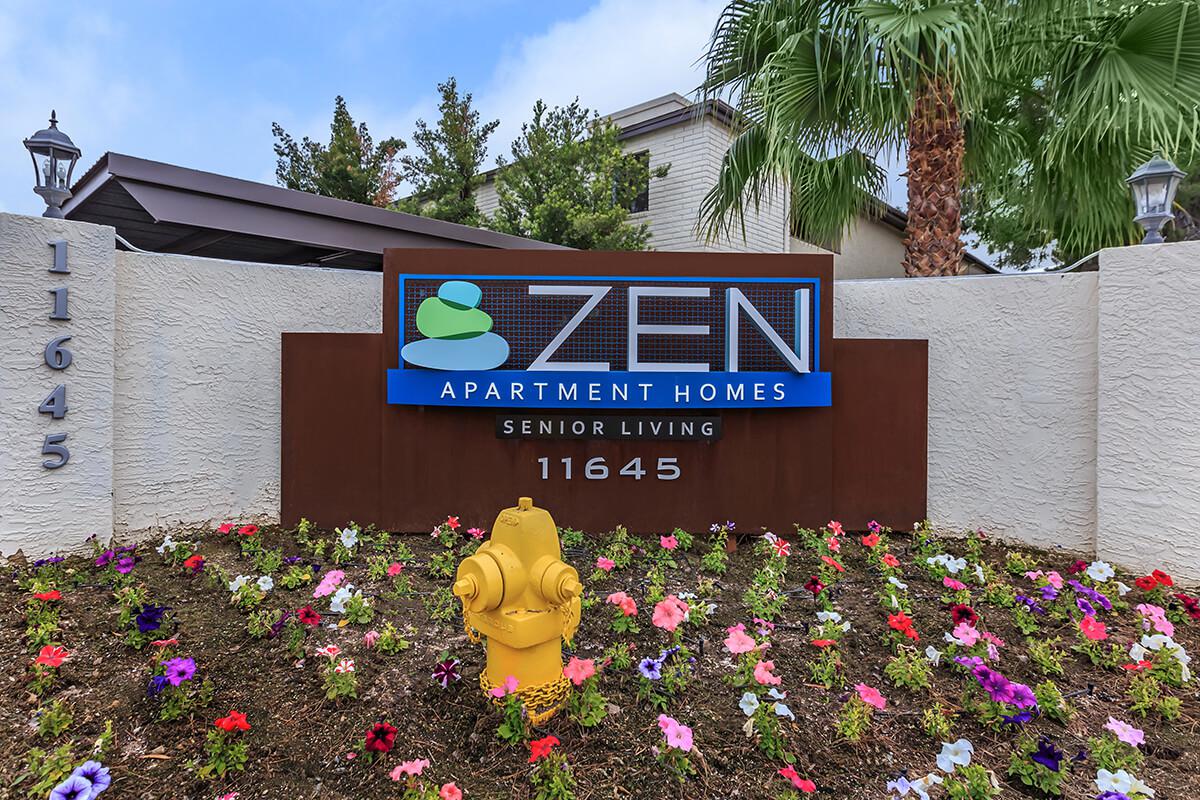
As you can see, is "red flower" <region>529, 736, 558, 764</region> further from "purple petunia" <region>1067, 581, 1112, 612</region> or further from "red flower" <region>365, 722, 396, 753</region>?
"purple petunia" <region>1067, 581, 1112, 612</region>

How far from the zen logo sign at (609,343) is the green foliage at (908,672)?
1853 millimetres

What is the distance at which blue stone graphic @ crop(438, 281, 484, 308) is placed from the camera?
404 cm

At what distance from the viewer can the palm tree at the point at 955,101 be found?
14.3 ft

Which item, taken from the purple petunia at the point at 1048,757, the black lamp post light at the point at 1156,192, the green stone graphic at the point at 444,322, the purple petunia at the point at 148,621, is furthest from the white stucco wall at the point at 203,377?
the black lamp post light at the point at 1156,192

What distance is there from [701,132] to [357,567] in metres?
8.40

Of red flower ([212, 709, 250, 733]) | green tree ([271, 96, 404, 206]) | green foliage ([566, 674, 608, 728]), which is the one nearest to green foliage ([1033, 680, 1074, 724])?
green foliage ([566, 674, 608, 728])

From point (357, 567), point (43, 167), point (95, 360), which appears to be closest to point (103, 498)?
point (95, 360)

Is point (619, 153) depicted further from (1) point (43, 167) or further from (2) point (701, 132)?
(1) point (43, 167)

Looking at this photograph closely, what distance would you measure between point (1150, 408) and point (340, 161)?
12322mm

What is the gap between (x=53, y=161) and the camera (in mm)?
3775

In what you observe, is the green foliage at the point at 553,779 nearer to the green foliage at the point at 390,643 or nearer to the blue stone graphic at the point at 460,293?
the green foliage at the point at 390,643

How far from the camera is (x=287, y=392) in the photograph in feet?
13.9

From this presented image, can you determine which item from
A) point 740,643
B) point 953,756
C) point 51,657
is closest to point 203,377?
point 51,657

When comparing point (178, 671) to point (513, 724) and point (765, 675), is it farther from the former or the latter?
point (765, 675)
